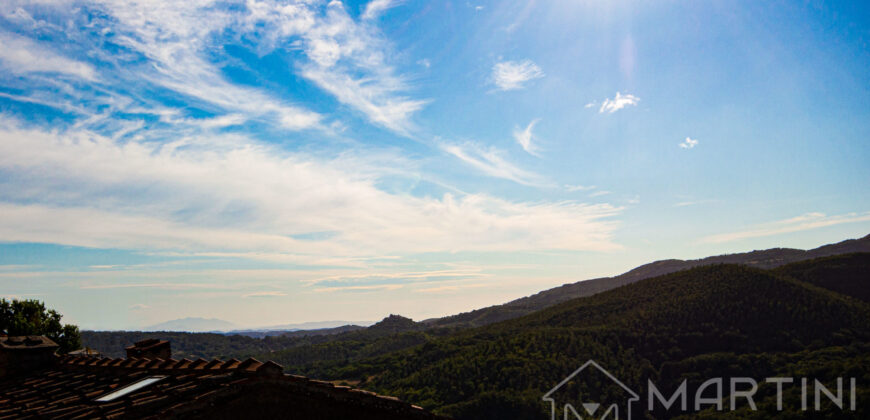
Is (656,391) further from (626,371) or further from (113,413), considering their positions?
(113,413)

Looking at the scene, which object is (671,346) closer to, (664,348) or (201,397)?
(664,348)

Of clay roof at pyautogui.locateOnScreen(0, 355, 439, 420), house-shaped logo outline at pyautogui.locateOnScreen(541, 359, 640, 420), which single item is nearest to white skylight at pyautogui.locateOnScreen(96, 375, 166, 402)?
clay roof at pyautogui.locateOnScreen(0, 355, 439, 420)

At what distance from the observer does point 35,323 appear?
3741 centimetres

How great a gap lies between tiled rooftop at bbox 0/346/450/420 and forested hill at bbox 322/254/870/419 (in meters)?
70.6

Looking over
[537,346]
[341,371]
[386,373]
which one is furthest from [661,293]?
[341,371]

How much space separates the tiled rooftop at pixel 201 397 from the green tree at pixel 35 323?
32.3 metres

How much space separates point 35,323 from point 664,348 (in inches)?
4027

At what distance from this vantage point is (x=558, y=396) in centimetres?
8281

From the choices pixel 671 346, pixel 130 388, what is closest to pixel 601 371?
pixel 671 346

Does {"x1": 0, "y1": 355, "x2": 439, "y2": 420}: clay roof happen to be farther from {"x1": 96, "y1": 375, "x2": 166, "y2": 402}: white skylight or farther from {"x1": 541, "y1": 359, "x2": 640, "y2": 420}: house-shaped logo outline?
{"x1": 541, "y1": 359, "x2": 640, "y2": 420}: house-shaped logo outline

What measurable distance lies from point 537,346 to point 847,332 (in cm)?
5762

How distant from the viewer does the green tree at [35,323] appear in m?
35.9

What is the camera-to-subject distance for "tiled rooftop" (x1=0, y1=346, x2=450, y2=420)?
309 inches

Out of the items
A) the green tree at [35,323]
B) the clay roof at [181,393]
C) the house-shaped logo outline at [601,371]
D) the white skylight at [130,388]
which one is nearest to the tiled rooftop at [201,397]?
the clay roof at [181,393]
